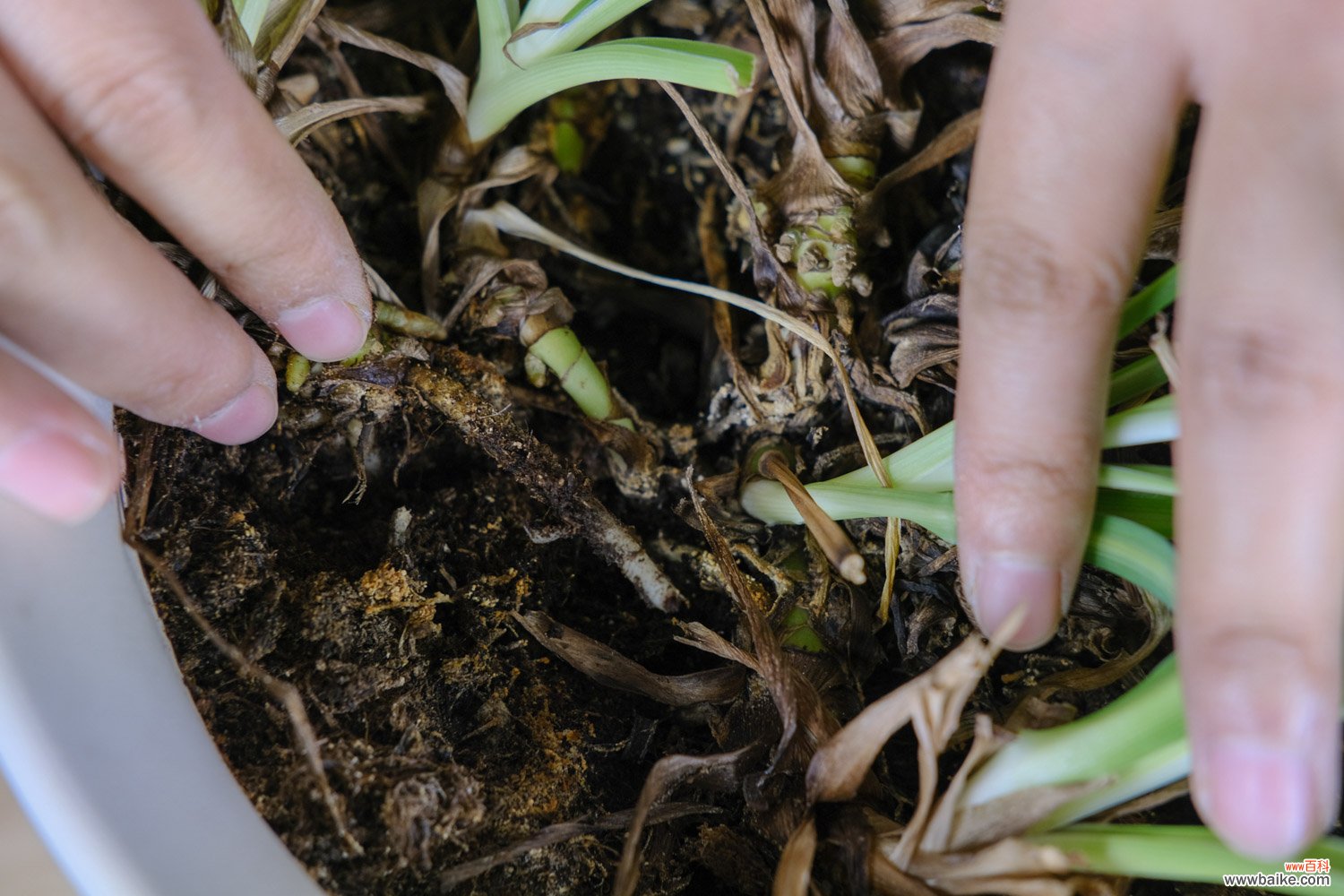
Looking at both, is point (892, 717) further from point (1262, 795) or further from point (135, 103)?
point (135, 103)

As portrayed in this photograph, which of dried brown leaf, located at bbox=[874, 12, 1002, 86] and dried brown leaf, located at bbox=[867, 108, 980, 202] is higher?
dried brown leaf, located at bbox=[874, 12, 1002, 86]

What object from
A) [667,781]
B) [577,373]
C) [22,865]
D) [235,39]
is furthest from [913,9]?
[22,865]

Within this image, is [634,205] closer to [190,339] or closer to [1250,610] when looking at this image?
[190,339]

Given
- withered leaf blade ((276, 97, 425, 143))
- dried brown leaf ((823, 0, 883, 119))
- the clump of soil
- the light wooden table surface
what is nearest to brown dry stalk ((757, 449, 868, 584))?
the clump of soil

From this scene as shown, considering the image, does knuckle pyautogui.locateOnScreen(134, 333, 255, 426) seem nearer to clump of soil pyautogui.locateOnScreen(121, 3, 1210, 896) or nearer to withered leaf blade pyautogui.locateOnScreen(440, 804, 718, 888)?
clump of soil pyautogui.locateOnScreen(121, 3, 1210, 896)

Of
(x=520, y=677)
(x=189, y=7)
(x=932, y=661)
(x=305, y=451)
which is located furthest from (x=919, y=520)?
(x=189, y=7)

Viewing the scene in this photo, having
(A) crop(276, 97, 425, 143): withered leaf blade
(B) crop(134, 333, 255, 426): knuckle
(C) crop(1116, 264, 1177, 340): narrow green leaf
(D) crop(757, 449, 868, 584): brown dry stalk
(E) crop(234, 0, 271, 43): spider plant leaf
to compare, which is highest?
(E) crop(234, 0, 271, 43): spider plant leaf

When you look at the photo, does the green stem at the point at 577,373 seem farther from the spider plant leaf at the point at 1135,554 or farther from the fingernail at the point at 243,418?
the spider plant leaf at the point at 1135,554
